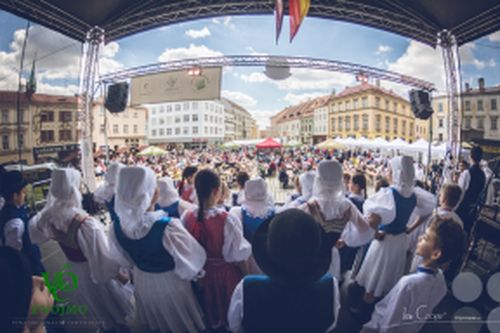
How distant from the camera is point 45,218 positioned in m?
1.82

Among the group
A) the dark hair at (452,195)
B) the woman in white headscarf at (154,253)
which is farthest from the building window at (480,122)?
the woman in white headscarf at (154,253)

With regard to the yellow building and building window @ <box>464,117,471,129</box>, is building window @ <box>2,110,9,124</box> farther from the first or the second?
the yellow building

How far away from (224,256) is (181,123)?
27699 mm

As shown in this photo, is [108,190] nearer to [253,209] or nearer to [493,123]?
[253,209]

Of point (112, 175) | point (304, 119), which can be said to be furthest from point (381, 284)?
point (304, 119)

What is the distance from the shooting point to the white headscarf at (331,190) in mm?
2064

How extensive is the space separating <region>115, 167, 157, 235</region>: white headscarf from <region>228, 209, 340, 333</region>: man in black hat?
0.90 meters

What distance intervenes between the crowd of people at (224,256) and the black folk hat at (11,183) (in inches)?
0.5

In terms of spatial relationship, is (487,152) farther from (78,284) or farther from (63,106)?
(63,106)

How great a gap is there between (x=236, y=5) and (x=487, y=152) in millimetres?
6283

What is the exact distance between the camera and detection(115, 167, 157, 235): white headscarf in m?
1.54

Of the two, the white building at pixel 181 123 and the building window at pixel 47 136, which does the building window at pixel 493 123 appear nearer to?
the building window at pixel 47 136

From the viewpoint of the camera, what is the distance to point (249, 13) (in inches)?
225

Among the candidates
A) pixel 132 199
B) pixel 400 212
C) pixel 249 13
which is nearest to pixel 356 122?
pixel 249 13
